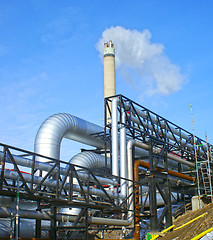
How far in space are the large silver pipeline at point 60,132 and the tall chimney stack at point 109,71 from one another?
70.0 ft

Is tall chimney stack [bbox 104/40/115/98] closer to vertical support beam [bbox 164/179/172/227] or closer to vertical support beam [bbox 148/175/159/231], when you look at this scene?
vertical support beam [bbox 164/179/172/227]

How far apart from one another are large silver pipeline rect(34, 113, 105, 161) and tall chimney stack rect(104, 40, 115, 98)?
21335 millimetres

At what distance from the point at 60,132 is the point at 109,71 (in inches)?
1079

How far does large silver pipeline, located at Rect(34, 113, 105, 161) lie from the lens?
1688 centimetres

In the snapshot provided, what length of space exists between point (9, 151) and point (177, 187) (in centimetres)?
1663

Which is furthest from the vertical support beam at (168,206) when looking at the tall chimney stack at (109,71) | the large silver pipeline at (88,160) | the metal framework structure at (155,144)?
the tall chimney stack at (109,71)

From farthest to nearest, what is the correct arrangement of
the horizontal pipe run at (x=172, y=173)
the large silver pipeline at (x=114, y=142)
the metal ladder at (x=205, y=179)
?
the metal ladder at (x=205, y=179), the horizontal pipe run at (x=172, y=173), the large silver pipeline at (x=114, y=142)

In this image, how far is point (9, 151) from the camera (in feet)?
34.7

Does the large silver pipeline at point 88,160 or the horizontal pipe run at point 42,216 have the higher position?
the large silver pipeline at point 88,160

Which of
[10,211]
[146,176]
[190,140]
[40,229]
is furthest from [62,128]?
[190,140]

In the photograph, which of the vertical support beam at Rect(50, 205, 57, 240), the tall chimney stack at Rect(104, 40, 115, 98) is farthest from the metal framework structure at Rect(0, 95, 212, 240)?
the tall chimney stack at Rect(104, 40, 115, 98)

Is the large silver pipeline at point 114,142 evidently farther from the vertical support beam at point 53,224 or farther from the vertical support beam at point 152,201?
the vertical support beam at point 53,224

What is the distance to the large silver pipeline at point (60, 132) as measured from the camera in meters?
16.9

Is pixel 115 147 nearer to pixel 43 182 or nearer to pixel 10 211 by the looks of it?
pixel 43 182
